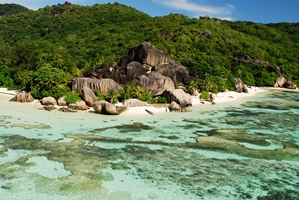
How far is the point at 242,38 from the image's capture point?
273ft

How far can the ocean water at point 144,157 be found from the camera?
13.7m

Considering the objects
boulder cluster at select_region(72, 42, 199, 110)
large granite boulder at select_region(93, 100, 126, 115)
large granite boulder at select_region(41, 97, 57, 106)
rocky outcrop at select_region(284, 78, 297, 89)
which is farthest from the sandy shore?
rocky outcrop at select_region(284, 78, 297, 89)

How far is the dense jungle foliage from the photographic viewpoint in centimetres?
4719

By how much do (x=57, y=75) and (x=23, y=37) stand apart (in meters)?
59.1

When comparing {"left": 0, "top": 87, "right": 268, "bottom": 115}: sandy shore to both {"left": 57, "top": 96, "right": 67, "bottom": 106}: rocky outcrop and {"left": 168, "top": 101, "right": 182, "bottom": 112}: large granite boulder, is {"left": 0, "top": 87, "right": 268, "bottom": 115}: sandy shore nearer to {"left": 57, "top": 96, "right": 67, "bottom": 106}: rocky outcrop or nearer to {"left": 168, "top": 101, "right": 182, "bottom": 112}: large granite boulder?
{"left": 168, "top": 101, "right": 182, "bottom": 112}: large granite boulder

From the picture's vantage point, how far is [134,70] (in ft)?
141

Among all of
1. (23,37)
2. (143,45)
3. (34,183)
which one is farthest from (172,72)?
(23,37)

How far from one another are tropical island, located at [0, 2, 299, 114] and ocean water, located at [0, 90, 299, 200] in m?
5.93

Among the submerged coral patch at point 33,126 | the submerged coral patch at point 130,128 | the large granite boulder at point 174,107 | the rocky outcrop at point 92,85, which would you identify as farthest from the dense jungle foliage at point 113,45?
the large granite boulder at point 174,107

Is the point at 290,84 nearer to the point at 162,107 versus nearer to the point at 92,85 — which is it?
the point at 162,107

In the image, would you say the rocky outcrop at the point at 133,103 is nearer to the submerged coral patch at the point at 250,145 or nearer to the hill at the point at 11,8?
the submerged coral patch at the point at 250,145

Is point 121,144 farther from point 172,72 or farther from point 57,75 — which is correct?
point 172,72

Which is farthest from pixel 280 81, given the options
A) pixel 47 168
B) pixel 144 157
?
pixel 47 168

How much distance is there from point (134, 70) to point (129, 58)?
15.6 ft
